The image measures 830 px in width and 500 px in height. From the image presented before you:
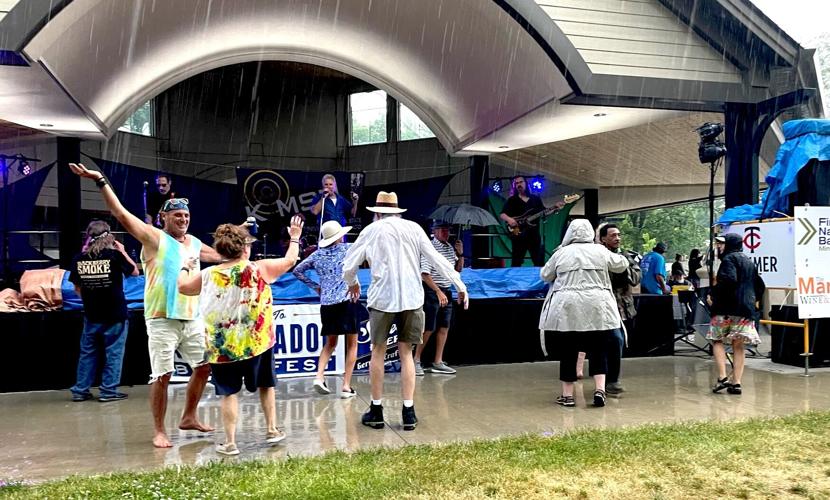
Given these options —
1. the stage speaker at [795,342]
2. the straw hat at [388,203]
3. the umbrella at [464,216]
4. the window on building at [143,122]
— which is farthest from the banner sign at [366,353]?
the window on building at [143,122]

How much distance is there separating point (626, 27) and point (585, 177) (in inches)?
344

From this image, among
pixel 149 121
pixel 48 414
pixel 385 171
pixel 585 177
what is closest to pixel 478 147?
pixel 585 177

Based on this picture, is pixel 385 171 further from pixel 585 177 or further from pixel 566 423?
pixel 566 423

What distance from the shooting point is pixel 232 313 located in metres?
4.57

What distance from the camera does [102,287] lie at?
21.4 ft

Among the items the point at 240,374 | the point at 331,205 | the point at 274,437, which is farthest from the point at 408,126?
the point at 240,374

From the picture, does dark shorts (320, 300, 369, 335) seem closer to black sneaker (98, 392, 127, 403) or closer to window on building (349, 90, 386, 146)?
black sneaker (98, 392, 127, 403)

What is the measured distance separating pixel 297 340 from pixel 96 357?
204 cm

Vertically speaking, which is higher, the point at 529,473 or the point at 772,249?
the point at 772,249

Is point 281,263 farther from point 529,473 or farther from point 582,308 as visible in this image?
point 582,308

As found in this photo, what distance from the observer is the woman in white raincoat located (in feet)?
19.9

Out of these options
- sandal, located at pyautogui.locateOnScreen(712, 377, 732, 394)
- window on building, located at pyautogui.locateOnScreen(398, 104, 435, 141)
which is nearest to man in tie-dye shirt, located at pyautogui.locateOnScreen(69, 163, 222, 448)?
sandal, located at pyautogui.locateOnScreen(712, 377, 732, 394)

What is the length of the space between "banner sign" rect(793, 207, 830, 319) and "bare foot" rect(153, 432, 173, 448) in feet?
20.7

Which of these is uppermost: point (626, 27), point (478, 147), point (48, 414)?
point (626, 27)
